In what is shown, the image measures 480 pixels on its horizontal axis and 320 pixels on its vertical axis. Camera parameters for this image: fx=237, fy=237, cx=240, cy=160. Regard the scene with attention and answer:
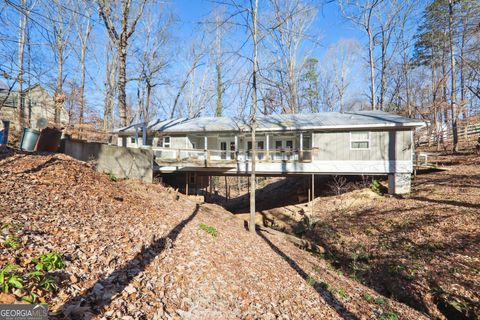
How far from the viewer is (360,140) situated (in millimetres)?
14188

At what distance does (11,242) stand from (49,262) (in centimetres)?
69

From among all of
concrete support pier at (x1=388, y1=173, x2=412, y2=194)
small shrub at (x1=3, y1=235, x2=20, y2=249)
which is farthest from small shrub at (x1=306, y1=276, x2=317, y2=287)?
concrete support pier at (x1=388, y1=173, x2=412, y2=194)

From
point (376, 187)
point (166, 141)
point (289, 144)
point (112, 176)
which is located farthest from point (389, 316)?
point (166, 141)

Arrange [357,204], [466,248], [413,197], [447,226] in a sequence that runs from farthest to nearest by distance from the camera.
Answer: [357,204] → [413,197] → [447,226] → [466,248]

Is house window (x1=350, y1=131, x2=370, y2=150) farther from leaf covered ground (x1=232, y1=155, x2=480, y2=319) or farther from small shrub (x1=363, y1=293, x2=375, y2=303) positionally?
small shrub (x1=363, y1=293, x2=375, y2=303)

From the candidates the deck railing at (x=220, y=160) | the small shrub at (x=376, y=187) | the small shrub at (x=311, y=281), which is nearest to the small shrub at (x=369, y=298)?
the small shrub at (x=311, y=281)

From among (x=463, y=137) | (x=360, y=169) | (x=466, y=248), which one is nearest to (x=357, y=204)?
(x=360, y=169)

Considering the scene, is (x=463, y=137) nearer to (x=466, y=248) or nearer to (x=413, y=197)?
(x=413, y=197)

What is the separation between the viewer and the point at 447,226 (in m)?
9.22

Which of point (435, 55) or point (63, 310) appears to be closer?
point (63, 310)

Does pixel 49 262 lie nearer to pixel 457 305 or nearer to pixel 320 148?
pixel 457 305

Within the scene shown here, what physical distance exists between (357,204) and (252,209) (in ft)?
24.9

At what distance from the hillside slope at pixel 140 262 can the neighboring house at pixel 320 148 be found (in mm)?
6707

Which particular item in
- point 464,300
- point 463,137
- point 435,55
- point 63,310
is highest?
point 435,55
